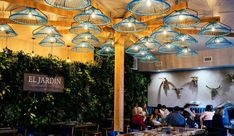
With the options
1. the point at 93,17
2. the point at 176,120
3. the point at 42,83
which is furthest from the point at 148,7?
the point at 42,83

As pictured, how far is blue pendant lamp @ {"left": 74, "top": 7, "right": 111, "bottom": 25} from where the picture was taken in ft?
14.9

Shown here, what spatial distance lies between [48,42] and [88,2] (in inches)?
110

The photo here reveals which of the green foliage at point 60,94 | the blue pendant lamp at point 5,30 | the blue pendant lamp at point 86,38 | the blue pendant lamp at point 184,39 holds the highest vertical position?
the blue pendant lamp at point 5,30

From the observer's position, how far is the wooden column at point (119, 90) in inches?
269

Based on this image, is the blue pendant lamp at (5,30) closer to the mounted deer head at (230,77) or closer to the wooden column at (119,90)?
the wooden column at (119,90)

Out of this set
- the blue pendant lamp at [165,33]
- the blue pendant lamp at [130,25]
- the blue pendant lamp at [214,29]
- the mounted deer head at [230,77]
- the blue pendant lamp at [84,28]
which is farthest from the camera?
the mounted deer head at [230,77]

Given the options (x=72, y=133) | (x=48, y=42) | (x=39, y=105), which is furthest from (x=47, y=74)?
(x=48, y=42)

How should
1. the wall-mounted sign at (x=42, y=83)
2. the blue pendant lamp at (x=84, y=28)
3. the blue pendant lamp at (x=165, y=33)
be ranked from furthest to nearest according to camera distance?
the wall-mounted sign at (x=42, y=83)
the blue pendant lamp at (x=165, y=33)
the blue pendant lamp at (x=84, y=28)

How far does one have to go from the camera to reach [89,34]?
5805 millimetres

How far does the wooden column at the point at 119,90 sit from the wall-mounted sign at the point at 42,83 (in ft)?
10.2

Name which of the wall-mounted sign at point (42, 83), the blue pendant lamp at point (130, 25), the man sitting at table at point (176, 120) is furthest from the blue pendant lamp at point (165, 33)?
the wall-mounted sign at point (42, 83)

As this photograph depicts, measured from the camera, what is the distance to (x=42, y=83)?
9.01 metres

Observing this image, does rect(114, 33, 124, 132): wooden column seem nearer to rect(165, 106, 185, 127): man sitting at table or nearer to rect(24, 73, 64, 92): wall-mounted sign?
rect(165, 106, 185, 127): man sitting at table

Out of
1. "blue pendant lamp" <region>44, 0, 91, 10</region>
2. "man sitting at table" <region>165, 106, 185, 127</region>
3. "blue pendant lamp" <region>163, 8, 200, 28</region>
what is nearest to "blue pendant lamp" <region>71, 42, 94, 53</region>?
"blue pendant lamp" <region>163, 8, 200, 28</region>
